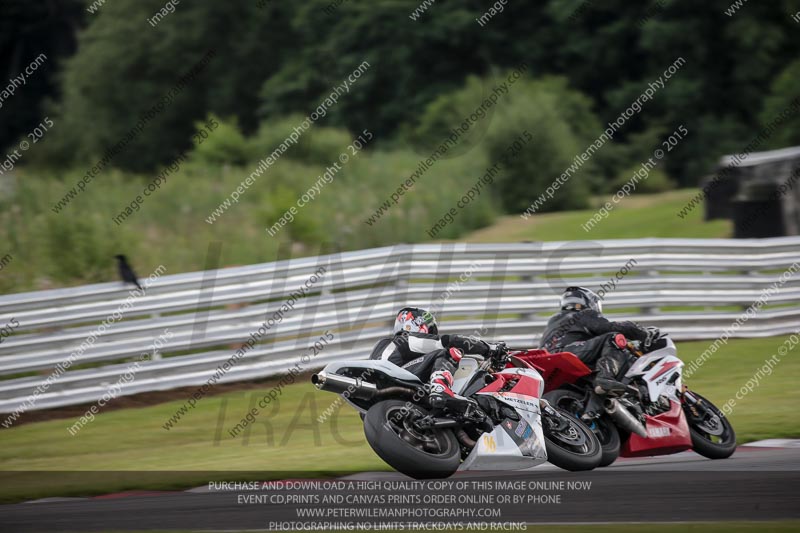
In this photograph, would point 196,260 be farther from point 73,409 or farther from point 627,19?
point 627,19

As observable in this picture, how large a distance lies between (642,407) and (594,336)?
725 mm

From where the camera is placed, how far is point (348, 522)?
261 inches

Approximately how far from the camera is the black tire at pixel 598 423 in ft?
27.7

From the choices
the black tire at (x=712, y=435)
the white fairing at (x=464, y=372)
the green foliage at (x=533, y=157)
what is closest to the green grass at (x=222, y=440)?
the black tire at (x=712, y=435)

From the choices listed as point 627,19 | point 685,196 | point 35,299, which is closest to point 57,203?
point 35,299

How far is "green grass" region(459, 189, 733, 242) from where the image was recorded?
807 inches

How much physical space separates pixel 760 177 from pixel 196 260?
31.2ft

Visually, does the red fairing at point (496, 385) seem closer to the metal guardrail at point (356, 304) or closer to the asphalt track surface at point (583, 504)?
the asphalt track surface at point (583, 504)

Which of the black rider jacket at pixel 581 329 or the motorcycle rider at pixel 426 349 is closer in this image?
the motorcycle rider at pixel 426 349

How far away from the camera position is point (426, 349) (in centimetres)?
804

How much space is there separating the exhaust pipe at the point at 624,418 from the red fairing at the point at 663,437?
2.1 inches

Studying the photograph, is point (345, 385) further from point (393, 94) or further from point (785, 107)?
point (393, 94)

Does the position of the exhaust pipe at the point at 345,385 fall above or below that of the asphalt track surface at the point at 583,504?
above

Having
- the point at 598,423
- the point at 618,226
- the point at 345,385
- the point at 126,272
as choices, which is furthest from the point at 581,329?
the point at 618,226
